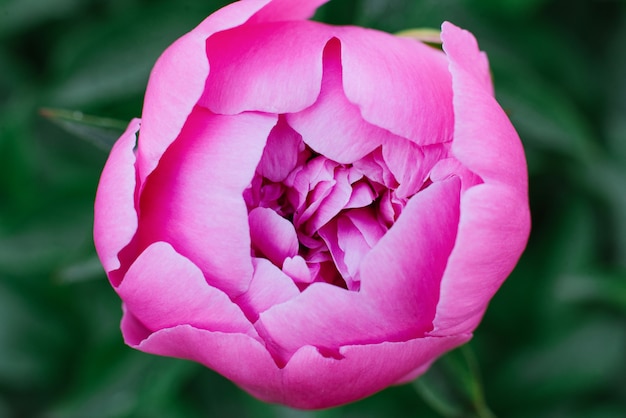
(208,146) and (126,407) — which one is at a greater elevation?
(208,146)

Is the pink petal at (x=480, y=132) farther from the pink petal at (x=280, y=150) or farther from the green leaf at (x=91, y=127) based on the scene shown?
the green leaf at (x=91, y=127)

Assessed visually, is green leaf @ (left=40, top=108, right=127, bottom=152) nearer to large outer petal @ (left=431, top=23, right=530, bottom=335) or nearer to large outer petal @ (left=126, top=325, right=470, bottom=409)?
large outer petal @ (left=126, top=325, right=470, bottom=409)

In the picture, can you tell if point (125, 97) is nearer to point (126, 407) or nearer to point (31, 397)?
point (126, 407)

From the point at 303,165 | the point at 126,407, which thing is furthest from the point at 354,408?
the point at 303,165

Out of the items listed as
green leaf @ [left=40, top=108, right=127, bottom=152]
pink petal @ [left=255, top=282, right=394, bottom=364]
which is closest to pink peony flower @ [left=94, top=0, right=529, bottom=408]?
pink petal @ [left=255, top=282, right=394, bottom=364]

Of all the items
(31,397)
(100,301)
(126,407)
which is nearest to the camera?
(126,407)

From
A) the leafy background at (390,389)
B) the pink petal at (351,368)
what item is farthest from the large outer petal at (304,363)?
the leafy background at (390,389)

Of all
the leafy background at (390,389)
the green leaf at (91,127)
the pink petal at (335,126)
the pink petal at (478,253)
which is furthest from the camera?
the leafy background at (390,389)

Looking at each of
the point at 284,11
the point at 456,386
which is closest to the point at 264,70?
the point at 284,11
